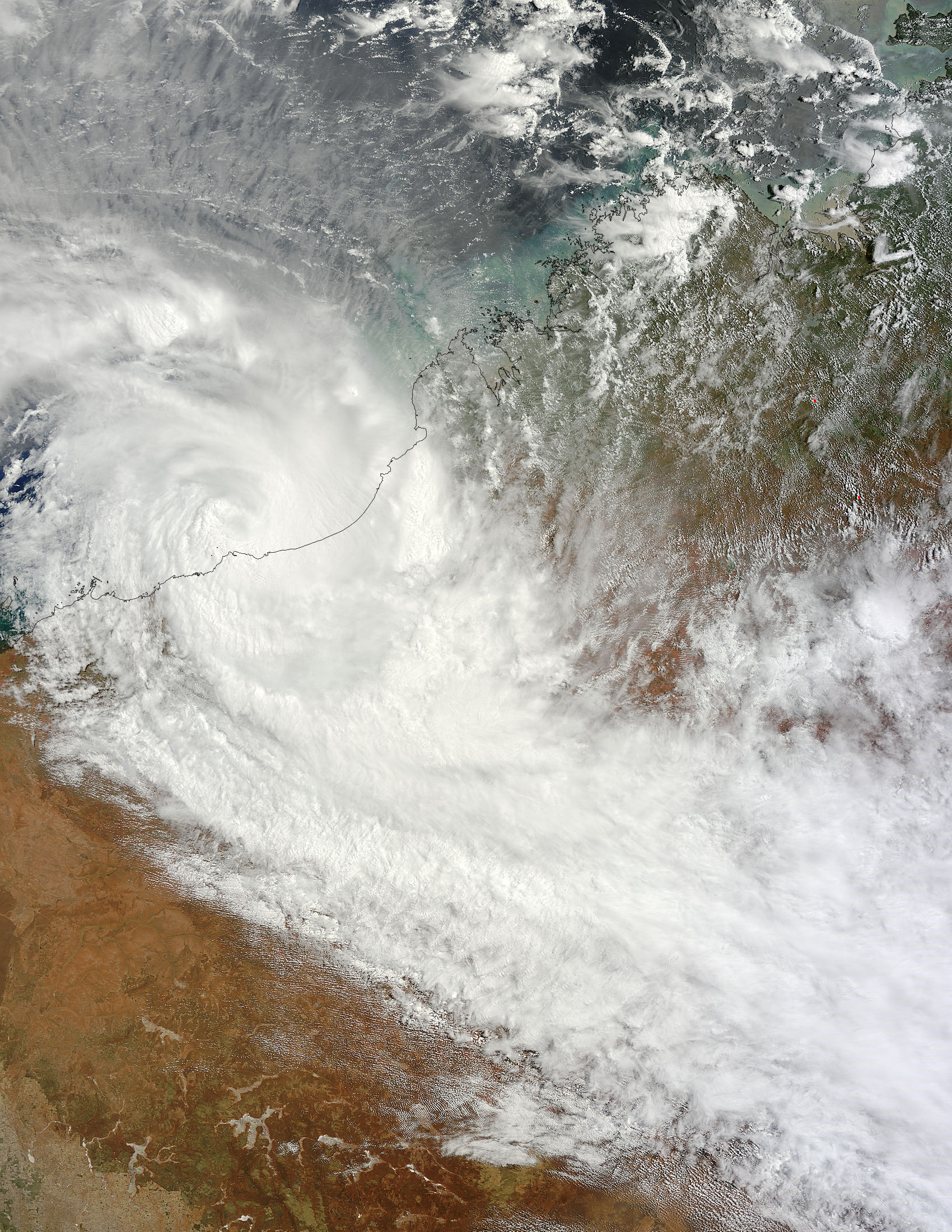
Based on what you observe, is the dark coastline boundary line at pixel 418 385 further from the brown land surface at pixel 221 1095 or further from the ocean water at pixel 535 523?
the brown land surface at pixel 221 1095

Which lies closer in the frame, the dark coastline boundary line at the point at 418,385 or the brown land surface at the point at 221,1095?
the brown land surface at the point at 221,1095

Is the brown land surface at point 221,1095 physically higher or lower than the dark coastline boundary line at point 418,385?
lower

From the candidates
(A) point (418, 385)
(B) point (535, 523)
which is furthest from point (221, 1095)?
(A) point (418, 385)

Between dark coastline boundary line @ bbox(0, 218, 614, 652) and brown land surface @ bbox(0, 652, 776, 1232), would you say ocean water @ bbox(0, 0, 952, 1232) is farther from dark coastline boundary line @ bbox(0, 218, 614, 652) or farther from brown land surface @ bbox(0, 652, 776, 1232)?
brown land surface @ bbox(0, 652, 776, 1232)

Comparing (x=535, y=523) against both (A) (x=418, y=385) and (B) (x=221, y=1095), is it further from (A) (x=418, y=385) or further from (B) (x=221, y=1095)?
(B) (x=221, y=1095)

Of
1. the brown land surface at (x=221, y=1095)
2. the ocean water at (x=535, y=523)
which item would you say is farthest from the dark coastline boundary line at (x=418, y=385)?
the brown land surface at (x=221, y=1095)

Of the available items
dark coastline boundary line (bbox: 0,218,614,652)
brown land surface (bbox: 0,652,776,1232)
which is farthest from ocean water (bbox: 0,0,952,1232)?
brown land surface (bbox: 0,652,776,1232)

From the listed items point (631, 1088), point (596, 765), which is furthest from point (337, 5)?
point (631, 1088)
